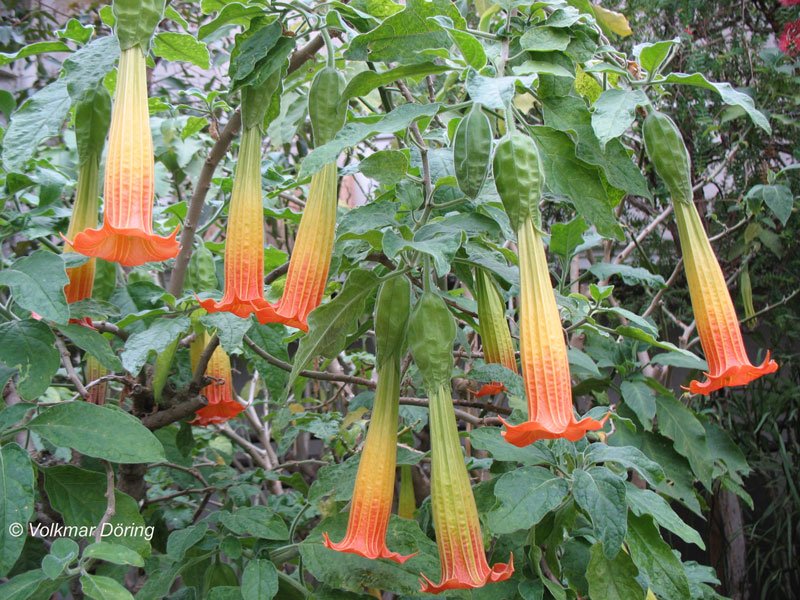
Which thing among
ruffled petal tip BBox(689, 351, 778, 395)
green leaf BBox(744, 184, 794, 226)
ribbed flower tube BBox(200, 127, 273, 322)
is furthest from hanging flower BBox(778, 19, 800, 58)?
ribbed flower tube BBox(200, 127, 273, 322)

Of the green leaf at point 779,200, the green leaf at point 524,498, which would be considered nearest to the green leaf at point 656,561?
the green leaf at point 524,498

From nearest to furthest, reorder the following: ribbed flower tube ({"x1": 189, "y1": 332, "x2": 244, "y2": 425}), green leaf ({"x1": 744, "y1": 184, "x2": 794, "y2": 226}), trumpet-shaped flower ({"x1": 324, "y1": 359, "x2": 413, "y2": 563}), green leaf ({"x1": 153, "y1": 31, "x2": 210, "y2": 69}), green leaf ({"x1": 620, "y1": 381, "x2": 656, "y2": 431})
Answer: trumpet-shaped flower ({"x1": 324, "y1": 359, "x2": 413, "y2": 563}) < green leaf ({"x1": 153, "y1": 31, "x2": 210, "y2": 69}) < ribbed flower tube ({"x1": 189, "y1": 332, "x2": 244, "y2": 425}) < green leaf ({"x1": 620, "y1": 381, "x2": 656, "y2": 431}) < green leaf ({"x1": 744, "y1": 184, "x2": 794, "y2": 226})

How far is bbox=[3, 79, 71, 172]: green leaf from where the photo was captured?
833 mm

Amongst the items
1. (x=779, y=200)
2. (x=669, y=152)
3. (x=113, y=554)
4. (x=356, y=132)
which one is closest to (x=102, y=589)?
(x=113, y=554)

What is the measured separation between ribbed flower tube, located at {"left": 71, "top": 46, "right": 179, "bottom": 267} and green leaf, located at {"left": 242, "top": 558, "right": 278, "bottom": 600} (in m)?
0.48

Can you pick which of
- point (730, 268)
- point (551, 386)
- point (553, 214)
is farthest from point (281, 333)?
point (730, 268)

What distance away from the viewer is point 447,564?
784 millimetres

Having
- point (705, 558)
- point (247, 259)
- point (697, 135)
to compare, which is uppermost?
point (697, 135)

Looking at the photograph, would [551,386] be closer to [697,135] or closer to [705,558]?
[697,135]

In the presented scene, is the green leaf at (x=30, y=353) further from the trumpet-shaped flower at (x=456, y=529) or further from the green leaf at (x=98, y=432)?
the trumpet-shaped flower at (x=456, y=529)

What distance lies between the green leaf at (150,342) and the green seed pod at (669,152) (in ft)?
2.31

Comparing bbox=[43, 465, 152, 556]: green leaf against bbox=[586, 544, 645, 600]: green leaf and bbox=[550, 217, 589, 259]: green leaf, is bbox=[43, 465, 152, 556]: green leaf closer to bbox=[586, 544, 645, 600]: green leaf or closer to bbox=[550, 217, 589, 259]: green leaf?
bbox=[586, 544, 645, 600]: green leaf

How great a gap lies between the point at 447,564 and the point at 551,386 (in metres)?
0.24

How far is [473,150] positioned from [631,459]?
0.52m
